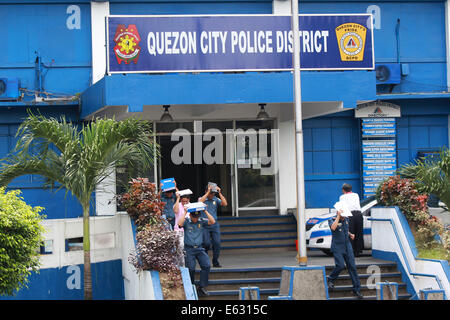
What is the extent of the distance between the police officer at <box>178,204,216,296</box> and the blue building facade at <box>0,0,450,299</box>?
4.41 metres

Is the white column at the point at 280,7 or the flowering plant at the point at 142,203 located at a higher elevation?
the white column at the point at 280,7

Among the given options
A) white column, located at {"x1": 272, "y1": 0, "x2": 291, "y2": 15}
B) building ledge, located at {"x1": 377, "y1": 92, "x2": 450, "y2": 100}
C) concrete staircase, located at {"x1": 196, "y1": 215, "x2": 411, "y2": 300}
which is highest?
white column, located at {"x1": 272, "y1": 0, "x2": 291, "y2": 15}

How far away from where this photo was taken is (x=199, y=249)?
12656 millimetres

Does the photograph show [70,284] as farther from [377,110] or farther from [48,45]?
[377,110]

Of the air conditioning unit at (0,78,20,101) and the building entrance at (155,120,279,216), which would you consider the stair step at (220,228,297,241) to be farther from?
the air conditioning unit at (0,78,20,101)

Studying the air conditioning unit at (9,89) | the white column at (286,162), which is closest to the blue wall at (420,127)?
the white column at (286,162)

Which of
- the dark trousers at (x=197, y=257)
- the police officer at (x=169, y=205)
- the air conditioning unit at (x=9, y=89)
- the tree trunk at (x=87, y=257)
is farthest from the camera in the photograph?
the air conditioning unit at (x=9, y=89)

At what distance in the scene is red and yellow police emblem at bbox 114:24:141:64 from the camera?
1537 centimetres

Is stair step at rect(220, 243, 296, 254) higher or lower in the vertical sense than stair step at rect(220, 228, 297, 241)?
lower

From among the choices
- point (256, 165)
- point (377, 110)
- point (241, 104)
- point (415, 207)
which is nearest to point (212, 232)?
point (415, 207)

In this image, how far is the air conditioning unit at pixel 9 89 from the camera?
1839 cm

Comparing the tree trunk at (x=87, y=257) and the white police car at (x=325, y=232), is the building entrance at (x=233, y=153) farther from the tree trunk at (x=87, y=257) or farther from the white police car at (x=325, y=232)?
the tree trunk at (x=87, y=257)

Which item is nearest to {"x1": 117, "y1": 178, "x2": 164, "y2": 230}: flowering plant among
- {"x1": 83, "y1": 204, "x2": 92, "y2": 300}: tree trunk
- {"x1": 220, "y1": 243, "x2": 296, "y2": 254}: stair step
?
{"x1": 83, "y1": 204, "x2": 92, "y2": 300}: tree trunk

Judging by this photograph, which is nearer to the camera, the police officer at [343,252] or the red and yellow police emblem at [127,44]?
the police officer at [343,252]
